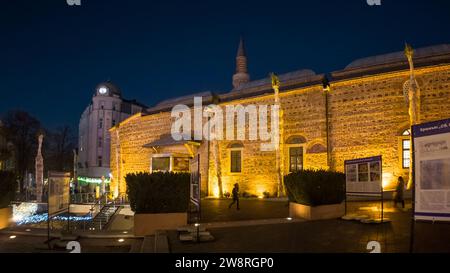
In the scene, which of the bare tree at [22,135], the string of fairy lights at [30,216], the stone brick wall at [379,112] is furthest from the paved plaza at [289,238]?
the bare tree at [22,135]

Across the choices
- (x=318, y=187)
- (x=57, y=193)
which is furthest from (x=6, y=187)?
(x=318, y=187)

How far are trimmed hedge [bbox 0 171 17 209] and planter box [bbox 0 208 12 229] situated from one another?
5.8 inches

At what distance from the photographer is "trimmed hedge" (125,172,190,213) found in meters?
10.5

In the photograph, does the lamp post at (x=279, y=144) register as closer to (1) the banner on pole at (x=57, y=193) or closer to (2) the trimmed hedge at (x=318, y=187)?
(2) the trimmed hedge at (x=318, y=187)

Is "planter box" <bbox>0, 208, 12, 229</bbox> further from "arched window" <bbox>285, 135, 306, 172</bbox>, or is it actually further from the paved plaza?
"arched window" <bbox>285, 135, 306, 172</bbox>

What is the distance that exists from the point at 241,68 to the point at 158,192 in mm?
25533

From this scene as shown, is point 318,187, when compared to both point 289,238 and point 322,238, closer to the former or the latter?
point 322,238

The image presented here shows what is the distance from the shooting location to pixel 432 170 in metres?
5.67

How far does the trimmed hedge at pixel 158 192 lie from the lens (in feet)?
34.4

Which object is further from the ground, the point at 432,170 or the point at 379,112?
the point at 379,112

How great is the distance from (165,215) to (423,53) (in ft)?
56.1

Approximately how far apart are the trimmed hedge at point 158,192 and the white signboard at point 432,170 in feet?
21.4
